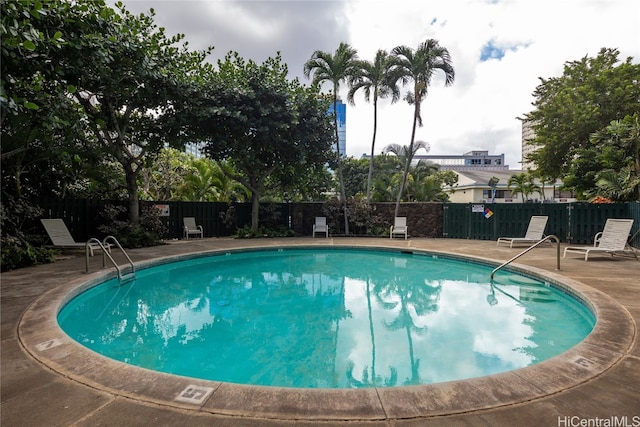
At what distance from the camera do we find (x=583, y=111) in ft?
47.7

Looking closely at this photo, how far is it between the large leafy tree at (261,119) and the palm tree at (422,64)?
3.49m

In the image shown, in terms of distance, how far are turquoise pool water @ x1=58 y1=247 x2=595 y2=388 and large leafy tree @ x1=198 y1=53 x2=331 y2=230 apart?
20.0ft

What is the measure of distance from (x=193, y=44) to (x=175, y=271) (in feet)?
26.5

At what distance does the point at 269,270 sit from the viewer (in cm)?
910

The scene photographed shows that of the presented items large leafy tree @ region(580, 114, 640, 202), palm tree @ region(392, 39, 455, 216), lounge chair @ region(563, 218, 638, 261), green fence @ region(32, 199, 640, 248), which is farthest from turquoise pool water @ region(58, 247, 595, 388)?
palm tree @ region(392, 39, 455, 216)

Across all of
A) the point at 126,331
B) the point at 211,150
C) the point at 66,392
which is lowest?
the point at 126,331

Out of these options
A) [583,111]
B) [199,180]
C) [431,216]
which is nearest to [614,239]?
[431,216]

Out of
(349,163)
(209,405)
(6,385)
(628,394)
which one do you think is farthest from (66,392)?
(349,163)

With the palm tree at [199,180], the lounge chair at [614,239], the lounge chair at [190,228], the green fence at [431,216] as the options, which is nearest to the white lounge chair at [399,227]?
the green fence at [431,216]

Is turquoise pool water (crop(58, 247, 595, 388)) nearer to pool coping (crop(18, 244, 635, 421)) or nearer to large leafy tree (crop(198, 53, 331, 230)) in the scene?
pool coping (crop(18, 244, 635, 421))

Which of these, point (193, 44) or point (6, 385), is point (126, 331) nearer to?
point (6, 385)

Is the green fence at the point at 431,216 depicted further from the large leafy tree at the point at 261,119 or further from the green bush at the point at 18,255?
the green bush at the point at 18,255

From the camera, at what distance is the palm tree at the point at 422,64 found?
13312 millimetres

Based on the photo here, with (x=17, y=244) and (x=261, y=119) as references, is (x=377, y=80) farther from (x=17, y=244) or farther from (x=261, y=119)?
(x=17, y=244)
